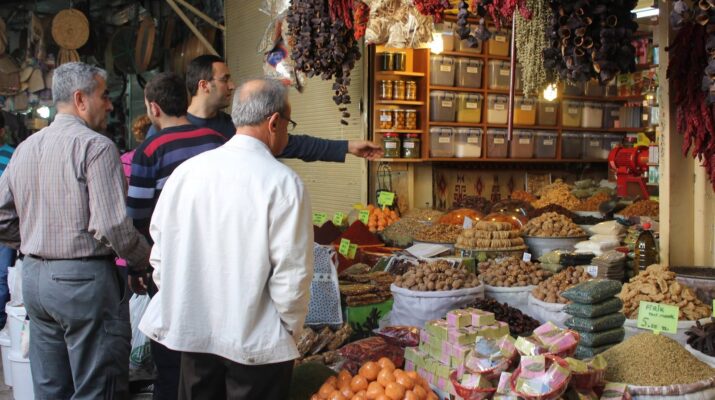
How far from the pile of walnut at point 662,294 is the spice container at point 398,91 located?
344cm

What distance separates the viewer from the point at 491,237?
383 centimetres

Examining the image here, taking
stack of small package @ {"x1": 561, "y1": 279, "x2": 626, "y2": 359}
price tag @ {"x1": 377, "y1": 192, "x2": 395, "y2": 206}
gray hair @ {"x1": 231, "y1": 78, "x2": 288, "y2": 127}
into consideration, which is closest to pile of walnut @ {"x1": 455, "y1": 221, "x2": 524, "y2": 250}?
stack of small package @ {"x1": 561, "y1": 279, "x2": 626, "y2": 359}

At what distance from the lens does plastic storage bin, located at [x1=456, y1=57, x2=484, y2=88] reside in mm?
6195

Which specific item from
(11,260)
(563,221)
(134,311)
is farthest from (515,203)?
(11,260)

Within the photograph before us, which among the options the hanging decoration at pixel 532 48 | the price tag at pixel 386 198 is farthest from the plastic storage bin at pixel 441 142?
the hanging decoration at pixel 532 48

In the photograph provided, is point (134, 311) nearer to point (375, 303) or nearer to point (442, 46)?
point (375, 303)

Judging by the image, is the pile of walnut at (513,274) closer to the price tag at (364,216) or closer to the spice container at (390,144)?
the price tag at (364,216)

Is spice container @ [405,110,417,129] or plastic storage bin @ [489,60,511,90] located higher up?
plastic storage bin @ [489,60,511,90]

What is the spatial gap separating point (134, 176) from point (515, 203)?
2.94 meters

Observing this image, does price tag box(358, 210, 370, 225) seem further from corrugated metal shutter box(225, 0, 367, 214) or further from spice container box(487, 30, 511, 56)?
spice container box(487, 30, 511, 56)

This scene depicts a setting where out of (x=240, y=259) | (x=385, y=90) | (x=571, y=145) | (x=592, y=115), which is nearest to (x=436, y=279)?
(x=240, y=259)

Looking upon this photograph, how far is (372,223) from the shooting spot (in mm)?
5367

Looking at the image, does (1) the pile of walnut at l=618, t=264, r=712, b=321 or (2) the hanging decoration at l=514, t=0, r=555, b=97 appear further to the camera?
(2) the hanging decoration at l=514, t=0, r=555, b=97

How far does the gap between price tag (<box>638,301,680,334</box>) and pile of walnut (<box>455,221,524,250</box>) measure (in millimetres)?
1425
